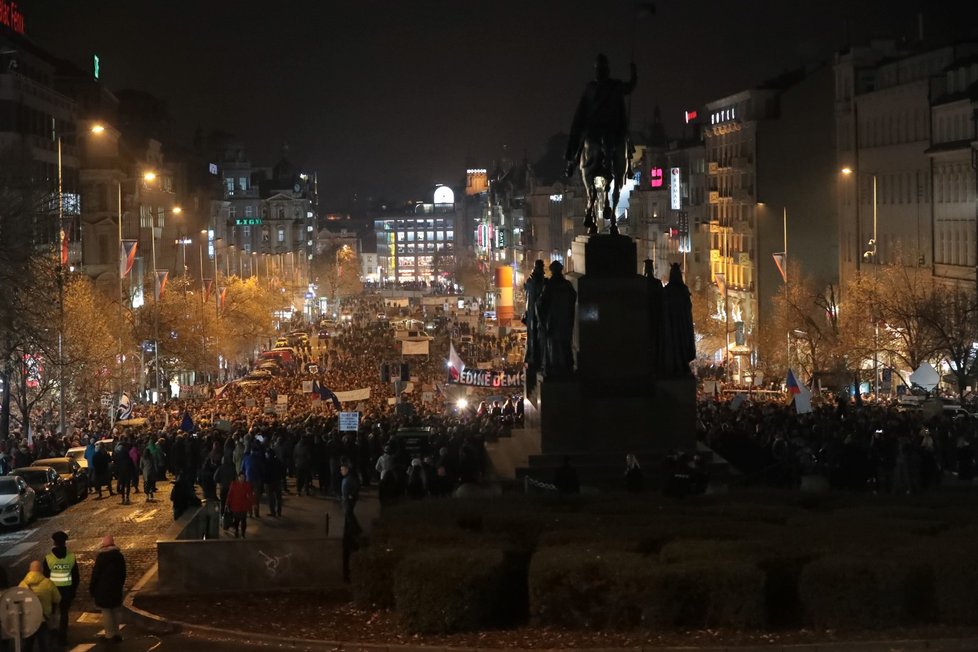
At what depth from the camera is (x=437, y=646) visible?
1697 centimetres

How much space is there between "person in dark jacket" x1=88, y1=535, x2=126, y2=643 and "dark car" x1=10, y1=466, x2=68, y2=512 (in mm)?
14137

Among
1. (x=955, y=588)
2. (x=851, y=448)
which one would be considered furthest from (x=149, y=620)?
(x=851, y=448)

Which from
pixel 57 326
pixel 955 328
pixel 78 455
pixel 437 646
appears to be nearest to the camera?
pixel 437 646

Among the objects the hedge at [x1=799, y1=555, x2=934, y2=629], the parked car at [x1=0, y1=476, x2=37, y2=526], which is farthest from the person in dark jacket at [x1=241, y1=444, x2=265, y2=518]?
the hedge at [x1=799, y1=555, x2=934, y2=629]

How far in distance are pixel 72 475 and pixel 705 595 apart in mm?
20772

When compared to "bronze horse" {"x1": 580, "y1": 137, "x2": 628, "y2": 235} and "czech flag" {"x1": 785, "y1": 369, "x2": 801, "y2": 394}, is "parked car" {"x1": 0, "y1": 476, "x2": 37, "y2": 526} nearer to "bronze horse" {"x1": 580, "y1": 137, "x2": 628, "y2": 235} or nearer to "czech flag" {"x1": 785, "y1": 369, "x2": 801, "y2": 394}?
"bronze horse" {"x1": 580, "y1": 137, "x2": 628, "y2": 235}

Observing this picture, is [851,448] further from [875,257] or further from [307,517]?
[875,257]

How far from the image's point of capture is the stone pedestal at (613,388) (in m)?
26.8

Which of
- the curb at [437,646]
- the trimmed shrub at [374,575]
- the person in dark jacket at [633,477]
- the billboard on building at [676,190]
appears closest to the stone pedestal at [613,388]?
the person in dark jacket at [633,477]

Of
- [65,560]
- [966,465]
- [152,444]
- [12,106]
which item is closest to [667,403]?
[966,465]

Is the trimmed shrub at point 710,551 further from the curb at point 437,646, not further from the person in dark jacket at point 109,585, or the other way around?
the person in dark jacket at point 109,585

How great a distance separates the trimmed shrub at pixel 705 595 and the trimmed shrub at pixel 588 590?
174 mm

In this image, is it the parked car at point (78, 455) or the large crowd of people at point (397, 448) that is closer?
the large crowd of people at point (397, 448)

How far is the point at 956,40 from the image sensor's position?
2800 inches
